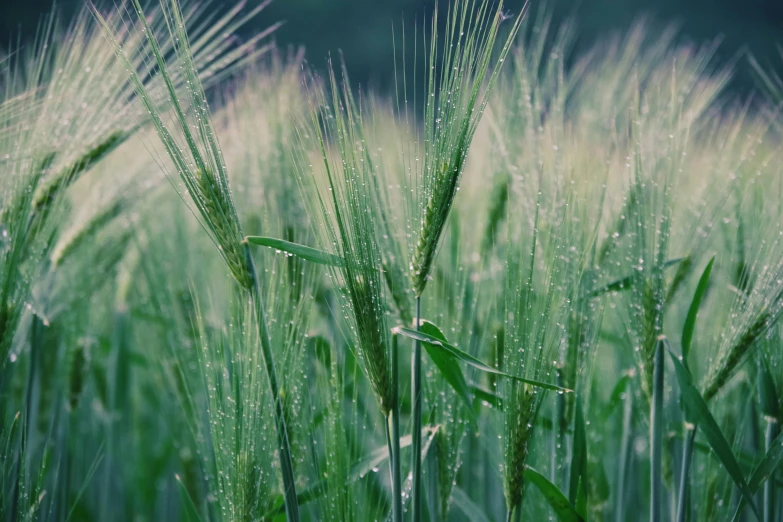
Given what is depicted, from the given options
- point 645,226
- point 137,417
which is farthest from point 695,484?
point 137,417

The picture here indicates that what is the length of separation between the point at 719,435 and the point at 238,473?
0.53 meters

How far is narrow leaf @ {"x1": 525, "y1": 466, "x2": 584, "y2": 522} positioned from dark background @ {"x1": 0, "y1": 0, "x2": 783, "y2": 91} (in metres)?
5.63

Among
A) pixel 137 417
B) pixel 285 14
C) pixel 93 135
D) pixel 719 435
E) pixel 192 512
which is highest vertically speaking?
pixel 285 14

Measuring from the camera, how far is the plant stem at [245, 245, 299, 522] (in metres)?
0.73

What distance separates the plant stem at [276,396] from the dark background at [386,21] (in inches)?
221

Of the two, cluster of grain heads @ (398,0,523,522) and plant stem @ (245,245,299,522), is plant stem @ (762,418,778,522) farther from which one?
plant stem @ (245,245,299,522)

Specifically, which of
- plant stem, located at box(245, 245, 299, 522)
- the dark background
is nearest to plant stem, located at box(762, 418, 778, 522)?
plant stem, located at box(245, 245, 299, 522)

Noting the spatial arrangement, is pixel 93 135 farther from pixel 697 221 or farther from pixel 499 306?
pixel 697 221

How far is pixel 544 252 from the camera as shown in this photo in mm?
862

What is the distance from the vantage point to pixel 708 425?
79cm

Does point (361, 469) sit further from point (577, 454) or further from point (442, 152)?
point (442, 152)

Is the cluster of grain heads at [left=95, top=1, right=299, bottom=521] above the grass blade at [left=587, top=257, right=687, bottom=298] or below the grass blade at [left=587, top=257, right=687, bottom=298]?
above

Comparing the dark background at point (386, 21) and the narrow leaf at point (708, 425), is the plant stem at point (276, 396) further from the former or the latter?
the dark background at point (386, 21)

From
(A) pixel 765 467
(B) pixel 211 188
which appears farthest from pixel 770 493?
(B) pixel 211 188
